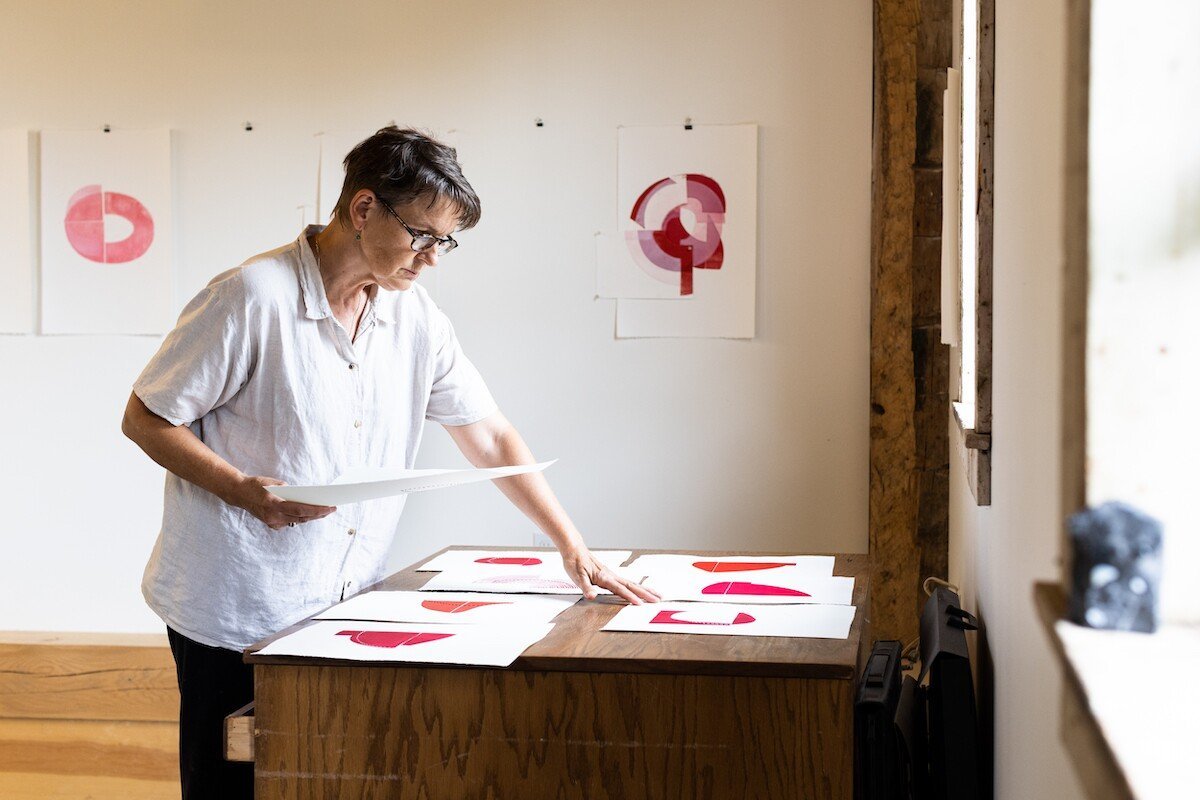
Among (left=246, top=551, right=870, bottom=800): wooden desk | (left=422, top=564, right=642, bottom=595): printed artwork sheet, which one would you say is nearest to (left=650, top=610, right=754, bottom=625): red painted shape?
(left=246, top=551, right=870, bottom=800): wooden desk

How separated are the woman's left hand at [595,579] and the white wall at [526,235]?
62.5 inches

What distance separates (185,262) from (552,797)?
2.72 m

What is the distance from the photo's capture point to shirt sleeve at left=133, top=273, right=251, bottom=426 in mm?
1892

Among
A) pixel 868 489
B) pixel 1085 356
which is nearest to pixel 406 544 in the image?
pixel 868 489

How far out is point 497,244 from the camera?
12.0 feet

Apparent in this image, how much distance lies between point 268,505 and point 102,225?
90.6 inches

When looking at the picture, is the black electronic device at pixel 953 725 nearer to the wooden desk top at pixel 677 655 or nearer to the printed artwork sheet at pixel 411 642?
the wooden desk top at pixel 677 655

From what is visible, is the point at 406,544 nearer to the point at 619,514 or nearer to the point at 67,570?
the point at 619,514

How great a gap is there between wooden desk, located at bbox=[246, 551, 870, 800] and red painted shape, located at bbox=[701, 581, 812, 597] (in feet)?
1.15

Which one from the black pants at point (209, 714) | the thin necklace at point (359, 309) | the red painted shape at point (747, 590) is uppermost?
the thin necklace at point (359, 309)

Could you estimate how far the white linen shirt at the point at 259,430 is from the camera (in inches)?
75.5

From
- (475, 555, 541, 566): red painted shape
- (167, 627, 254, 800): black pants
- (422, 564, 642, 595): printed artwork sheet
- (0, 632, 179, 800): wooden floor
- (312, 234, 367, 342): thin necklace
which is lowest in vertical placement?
(0, 632, 179, 800): wooden floor

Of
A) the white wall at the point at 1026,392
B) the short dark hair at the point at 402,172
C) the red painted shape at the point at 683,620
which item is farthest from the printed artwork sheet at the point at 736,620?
the short dark hair at the point at 402,172

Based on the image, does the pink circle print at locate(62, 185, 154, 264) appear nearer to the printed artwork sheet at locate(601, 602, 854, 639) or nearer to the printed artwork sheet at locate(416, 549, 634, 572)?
the printed artwork sheet at locate(416, 549, 634, 572)
